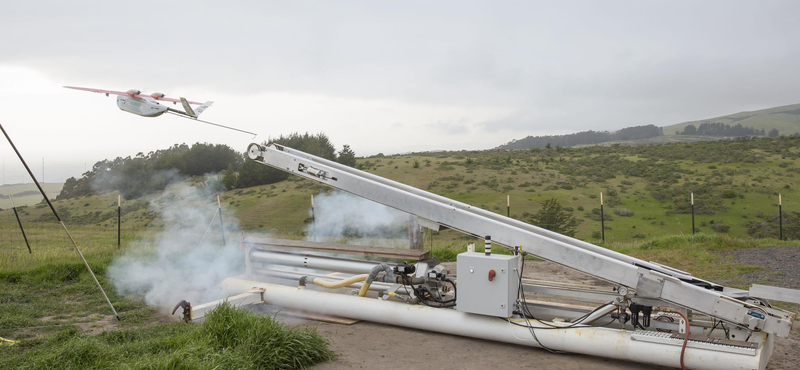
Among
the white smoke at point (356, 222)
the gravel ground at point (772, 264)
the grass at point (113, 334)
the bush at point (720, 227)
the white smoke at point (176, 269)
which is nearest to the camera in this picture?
the grass at point (113, 334)

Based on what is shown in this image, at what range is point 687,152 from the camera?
161 ft

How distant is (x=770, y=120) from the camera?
494 feet

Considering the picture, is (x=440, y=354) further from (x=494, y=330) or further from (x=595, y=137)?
(x=595, y=137)

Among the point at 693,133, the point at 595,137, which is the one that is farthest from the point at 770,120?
A: the point at 595,137

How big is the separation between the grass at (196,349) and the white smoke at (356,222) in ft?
14.9

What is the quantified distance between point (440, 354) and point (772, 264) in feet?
29.0

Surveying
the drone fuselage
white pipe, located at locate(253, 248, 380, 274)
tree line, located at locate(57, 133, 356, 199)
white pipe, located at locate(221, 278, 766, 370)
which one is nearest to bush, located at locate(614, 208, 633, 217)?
tree line, located at locate(57, 133, 356, 199)

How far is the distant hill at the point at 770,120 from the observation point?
136 metres

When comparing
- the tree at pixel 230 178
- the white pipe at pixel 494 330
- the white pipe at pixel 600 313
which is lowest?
the white pipe at pixel 494 330

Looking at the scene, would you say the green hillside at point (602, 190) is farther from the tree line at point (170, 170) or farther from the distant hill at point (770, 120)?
the distant hill at point (770, 120)

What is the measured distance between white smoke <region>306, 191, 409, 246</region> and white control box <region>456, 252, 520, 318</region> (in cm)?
400

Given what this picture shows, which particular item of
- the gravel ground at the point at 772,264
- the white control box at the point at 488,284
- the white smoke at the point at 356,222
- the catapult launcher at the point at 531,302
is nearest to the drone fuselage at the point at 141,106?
the catapult launcher at the point at 531,302

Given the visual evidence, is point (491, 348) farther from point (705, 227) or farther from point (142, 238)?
point (705, 227)

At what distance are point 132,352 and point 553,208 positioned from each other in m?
17.1
